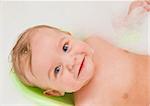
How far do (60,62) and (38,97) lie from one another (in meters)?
0.17

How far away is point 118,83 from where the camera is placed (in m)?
1.13

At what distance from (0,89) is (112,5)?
20.5 inches

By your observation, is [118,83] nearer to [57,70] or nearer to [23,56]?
[57,70]

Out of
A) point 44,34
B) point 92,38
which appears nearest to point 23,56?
point 44,34

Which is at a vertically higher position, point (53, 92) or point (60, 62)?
point (60, 62)

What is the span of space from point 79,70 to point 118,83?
14 centimetres

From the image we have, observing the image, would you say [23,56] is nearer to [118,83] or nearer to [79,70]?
[79,70]

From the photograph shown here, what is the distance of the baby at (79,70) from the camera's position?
3.57 feet

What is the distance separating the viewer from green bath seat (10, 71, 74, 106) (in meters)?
1.17

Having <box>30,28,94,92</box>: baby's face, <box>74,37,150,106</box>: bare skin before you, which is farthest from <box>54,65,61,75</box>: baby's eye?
<box>74,37,150,106</box>: bare skin

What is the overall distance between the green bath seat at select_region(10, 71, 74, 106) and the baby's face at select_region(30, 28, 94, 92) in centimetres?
7

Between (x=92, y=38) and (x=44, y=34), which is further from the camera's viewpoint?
(x=92, y=38)

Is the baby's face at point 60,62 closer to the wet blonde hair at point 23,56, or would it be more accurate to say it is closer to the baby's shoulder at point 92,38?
the wet blonde hair at point 23,56

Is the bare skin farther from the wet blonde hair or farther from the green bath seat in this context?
the wet blonde hair
